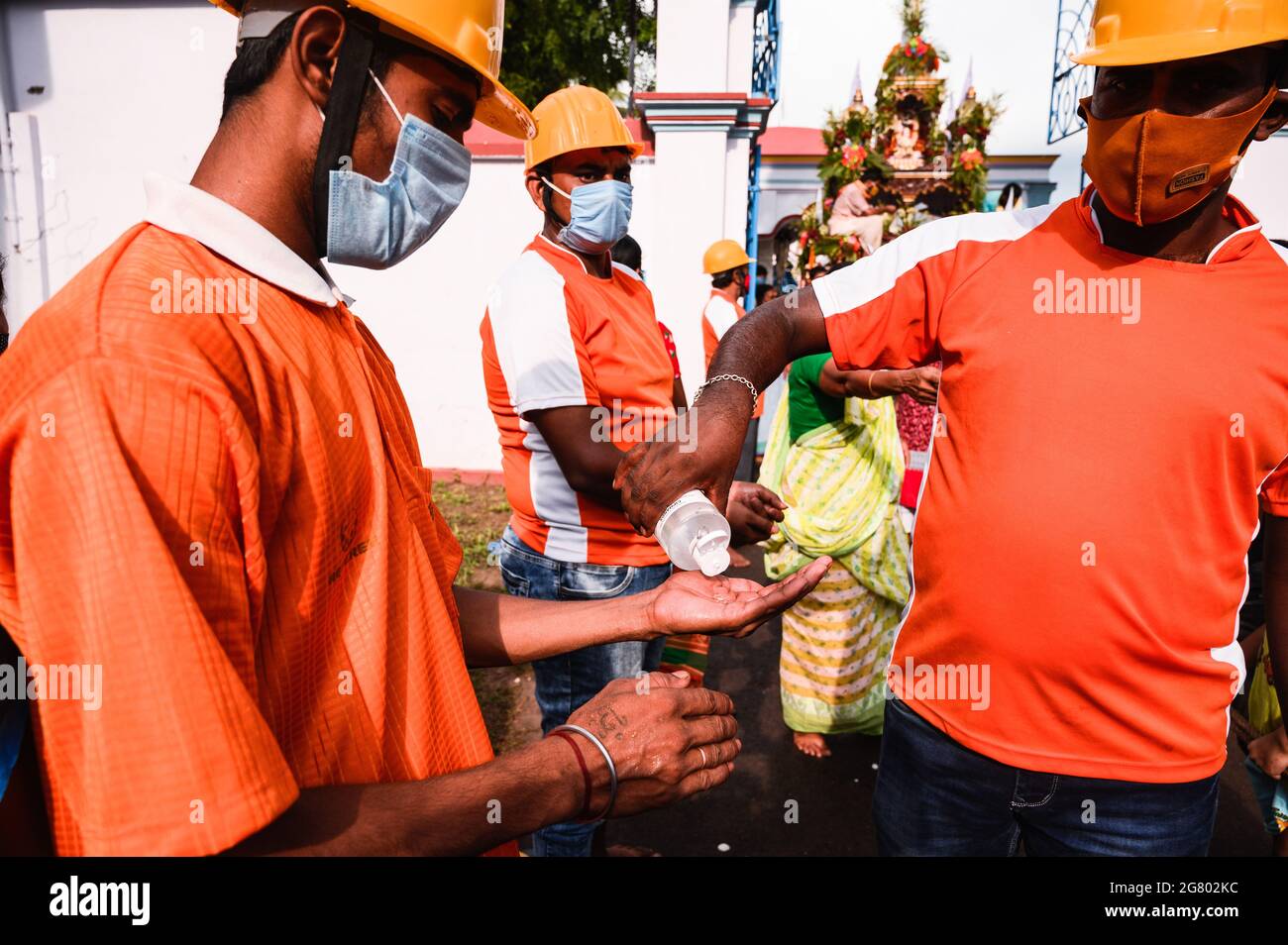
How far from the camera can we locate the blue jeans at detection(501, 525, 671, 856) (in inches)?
90.2

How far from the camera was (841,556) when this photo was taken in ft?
11.7

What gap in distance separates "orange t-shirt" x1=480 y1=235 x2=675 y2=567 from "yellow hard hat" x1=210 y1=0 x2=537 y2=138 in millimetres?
900

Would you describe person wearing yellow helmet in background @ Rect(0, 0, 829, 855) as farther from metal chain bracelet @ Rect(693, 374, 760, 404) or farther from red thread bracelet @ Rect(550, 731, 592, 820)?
metal chain bracelet @ Rect(693, 374, 760, 404)

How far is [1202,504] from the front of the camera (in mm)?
1413

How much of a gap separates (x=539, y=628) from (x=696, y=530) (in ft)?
1.45

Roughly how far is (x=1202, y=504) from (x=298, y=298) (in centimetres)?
158

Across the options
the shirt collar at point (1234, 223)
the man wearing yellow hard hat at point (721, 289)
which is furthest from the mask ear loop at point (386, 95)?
the man wearing yellow hard hat at point (721, 289)

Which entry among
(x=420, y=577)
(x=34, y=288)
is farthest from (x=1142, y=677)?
(x=34, y=288)

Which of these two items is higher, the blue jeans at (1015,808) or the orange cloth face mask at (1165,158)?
the orange cloth face mask at (1165,158)

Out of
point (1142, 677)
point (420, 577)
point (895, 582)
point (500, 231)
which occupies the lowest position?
point (895, 582)

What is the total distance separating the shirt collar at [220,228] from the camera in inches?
36.9

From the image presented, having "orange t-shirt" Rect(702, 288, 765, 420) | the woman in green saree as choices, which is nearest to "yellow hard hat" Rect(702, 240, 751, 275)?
"orange t-shirt" Rect(702, 288, 765, 420)

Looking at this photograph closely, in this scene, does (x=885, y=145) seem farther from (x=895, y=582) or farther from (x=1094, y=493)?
(x=1094, y=493)

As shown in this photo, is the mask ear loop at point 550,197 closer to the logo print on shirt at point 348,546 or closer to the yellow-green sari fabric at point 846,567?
the yellow-green sari fabric at point 846,567
